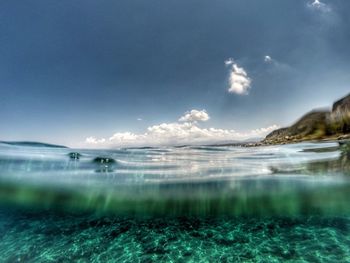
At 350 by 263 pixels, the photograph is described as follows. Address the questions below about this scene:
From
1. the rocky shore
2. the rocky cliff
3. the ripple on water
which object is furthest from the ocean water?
the rocky cliff

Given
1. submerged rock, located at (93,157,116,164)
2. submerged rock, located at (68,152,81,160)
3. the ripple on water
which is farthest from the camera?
submerged rock, located at (93,157,116,164)

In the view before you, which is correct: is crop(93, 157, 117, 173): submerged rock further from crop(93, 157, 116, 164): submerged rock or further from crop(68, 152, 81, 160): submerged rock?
crop(68, 152, 81, 160): submerged rock

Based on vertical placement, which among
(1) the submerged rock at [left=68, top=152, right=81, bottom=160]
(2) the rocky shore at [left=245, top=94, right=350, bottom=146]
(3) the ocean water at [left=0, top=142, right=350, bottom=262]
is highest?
(2) the rocky shore at [left=245, top=94, right=350, bottom=146]

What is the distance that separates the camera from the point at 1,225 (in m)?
13.7

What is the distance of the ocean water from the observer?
9344 mm

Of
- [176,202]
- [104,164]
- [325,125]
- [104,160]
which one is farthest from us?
[325,125]

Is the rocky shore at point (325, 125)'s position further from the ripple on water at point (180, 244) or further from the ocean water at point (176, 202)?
the ripple on water at point (180, 244)

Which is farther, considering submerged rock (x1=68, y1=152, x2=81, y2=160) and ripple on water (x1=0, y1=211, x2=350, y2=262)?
submerged rock (x1=68, y1=152, x2=81, y2=160)

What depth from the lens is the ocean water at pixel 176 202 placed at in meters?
9.34

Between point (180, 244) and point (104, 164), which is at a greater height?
point (104, 164)

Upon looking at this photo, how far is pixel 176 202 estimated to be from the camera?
29906mm

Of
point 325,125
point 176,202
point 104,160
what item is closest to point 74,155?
point 104,160

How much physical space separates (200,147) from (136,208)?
14.7 meters

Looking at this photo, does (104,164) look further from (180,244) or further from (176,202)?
(176,202)
